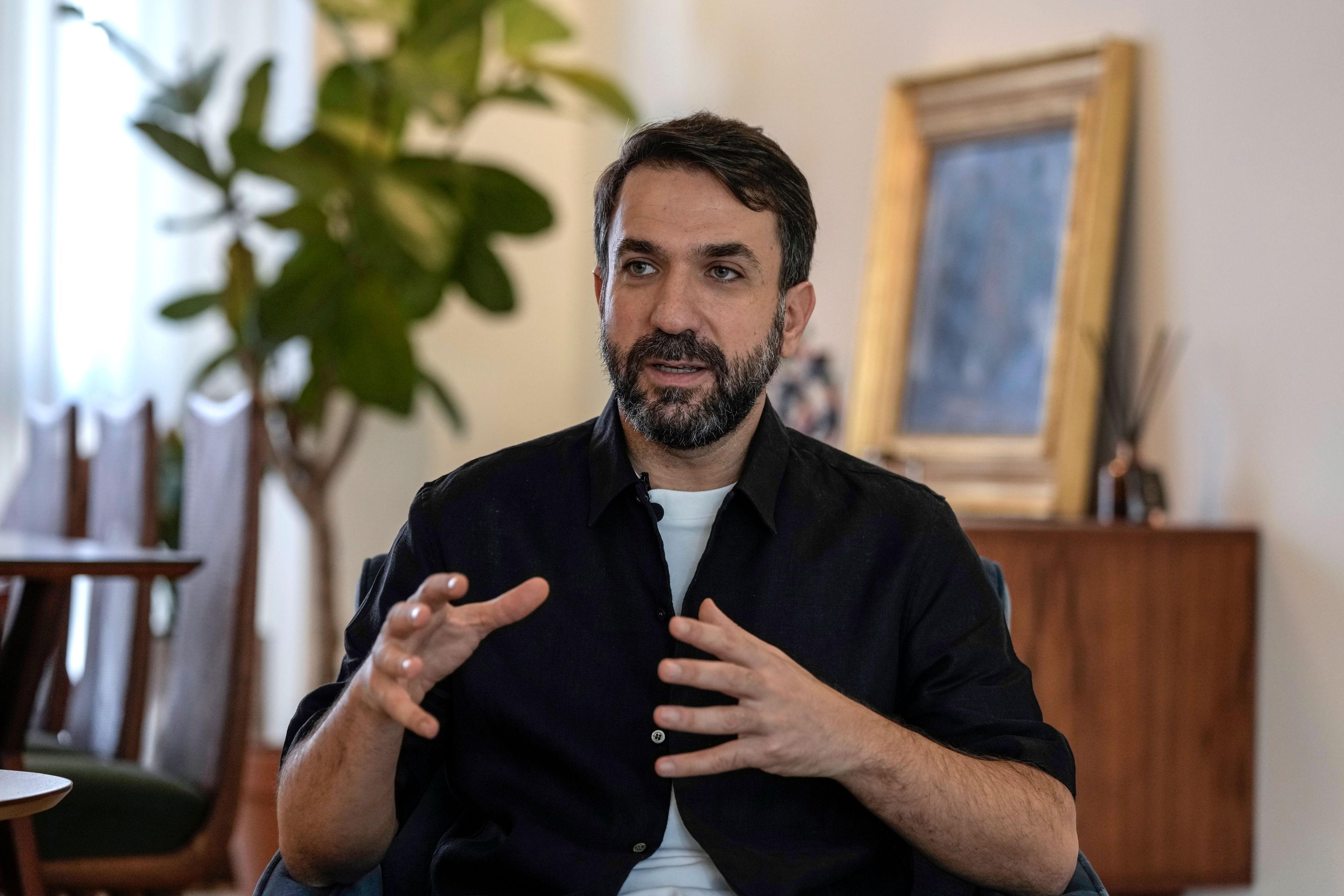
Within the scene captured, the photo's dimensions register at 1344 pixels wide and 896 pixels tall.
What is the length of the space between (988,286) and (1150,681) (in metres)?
0.99

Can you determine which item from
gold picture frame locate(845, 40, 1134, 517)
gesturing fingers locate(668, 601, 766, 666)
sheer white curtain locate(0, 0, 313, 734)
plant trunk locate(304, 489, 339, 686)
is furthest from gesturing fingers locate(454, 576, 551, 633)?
sheer white curtain locate(0, 0, 313, 734)

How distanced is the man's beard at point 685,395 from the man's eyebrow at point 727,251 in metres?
0.09

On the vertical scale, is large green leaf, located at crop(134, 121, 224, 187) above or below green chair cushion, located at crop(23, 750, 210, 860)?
above

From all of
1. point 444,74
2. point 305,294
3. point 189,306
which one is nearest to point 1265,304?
point 444,74

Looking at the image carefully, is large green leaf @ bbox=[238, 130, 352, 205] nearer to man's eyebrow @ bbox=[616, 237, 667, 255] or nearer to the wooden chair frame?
the wooden chair frame

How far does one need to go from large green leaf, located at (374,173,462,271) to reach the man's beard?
2.37 metres

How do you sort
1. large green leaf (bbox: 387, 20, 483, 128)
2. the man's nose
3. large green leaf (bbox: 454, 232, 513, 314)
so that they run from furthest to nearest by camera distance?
large green leaf (bbox: 454, 232, 513, 314) < large green leaf (bbox: 387, 20, 483, 128) < the man's nose

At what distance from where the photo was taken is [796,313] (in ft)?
5.59

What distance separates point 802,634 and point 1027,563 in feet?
3.87

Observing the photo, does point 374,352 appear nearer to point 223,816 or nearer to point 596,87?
point 596,87

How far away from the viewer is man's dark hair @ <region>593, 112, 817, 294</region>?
156 centimetres

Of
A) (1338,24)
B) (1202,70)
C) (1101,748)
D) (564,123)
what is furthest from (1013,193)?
(564,123)

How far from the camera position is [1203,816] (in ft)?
8.44

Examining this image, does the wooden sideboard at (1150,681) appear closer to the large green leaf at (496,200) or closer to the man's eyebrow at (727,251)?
the man's eyebrow at (727,251)
